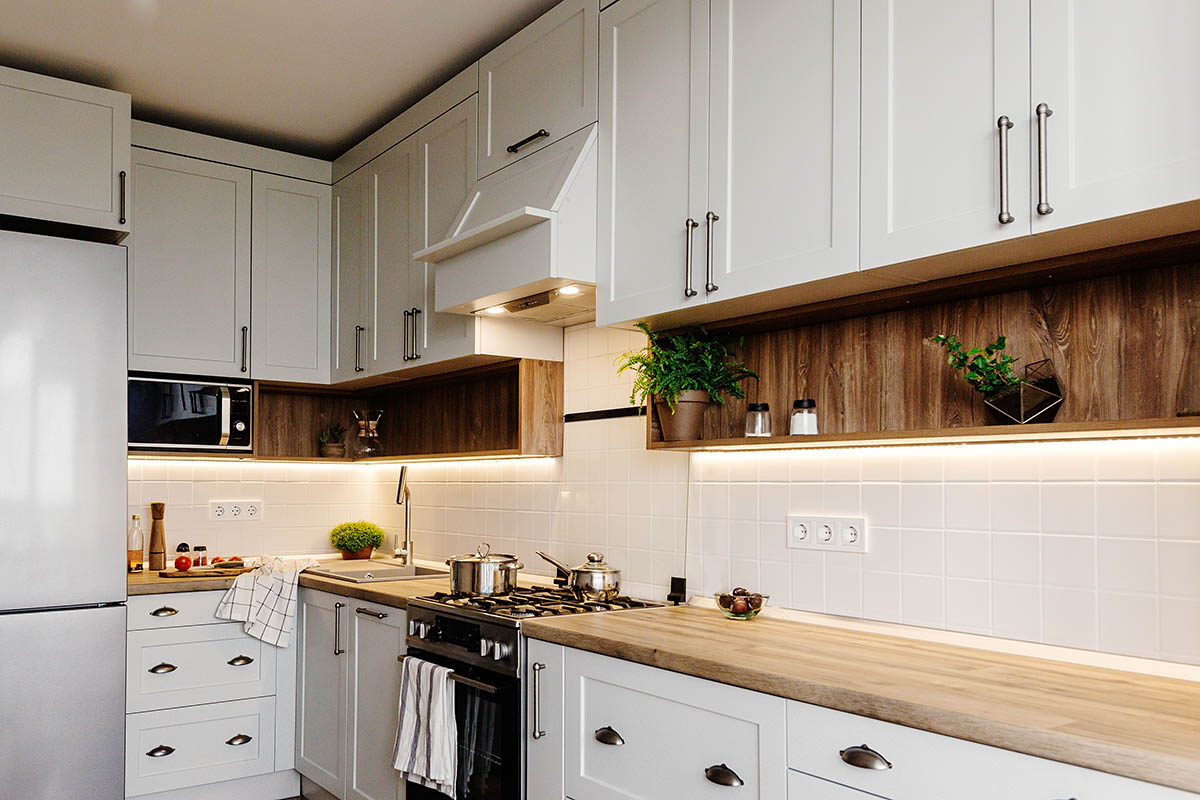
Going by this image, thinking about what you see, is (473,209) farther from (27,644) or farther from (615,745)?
(27,644)

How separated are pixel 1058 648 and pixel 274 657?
2.96m

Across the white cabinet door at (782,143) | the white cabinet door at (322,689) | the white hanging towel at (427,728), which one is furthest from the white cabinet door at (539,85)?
the white cabinet door at (322,689)

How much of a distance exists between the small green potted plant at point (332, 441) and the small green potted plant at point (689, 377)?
223 cm

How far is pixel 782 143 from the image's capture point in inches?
82.9

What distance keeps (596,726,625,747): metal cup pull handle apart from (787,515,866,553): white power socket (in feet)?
2.29

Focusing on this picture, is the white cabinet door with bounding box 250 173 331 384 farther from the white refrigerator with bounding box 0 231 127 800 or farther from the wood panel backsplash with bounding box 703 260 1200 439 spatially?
the wood panel backsplash with bounding box 703 260 1200 439

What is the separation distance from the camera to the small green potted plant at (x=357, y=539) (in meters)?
4.29

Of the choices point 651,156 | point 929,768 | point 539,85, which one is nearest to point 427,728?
point 929,768

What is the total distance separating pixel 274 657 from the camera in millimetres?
3756

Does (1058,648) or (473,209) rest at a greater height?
(473,209)

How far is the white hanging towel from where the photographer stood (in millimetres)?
2652

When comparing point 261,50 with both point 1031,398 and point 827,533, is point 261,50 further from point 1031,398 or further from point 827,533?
point 1031,398

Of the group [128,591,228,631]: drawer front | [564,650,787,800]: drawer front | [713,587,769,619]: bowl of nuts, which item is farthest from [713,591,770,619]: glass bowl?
[128,591,228,631]: drawer front

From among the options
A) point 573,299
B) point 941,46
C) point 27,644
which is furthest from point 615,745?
point 27,644
